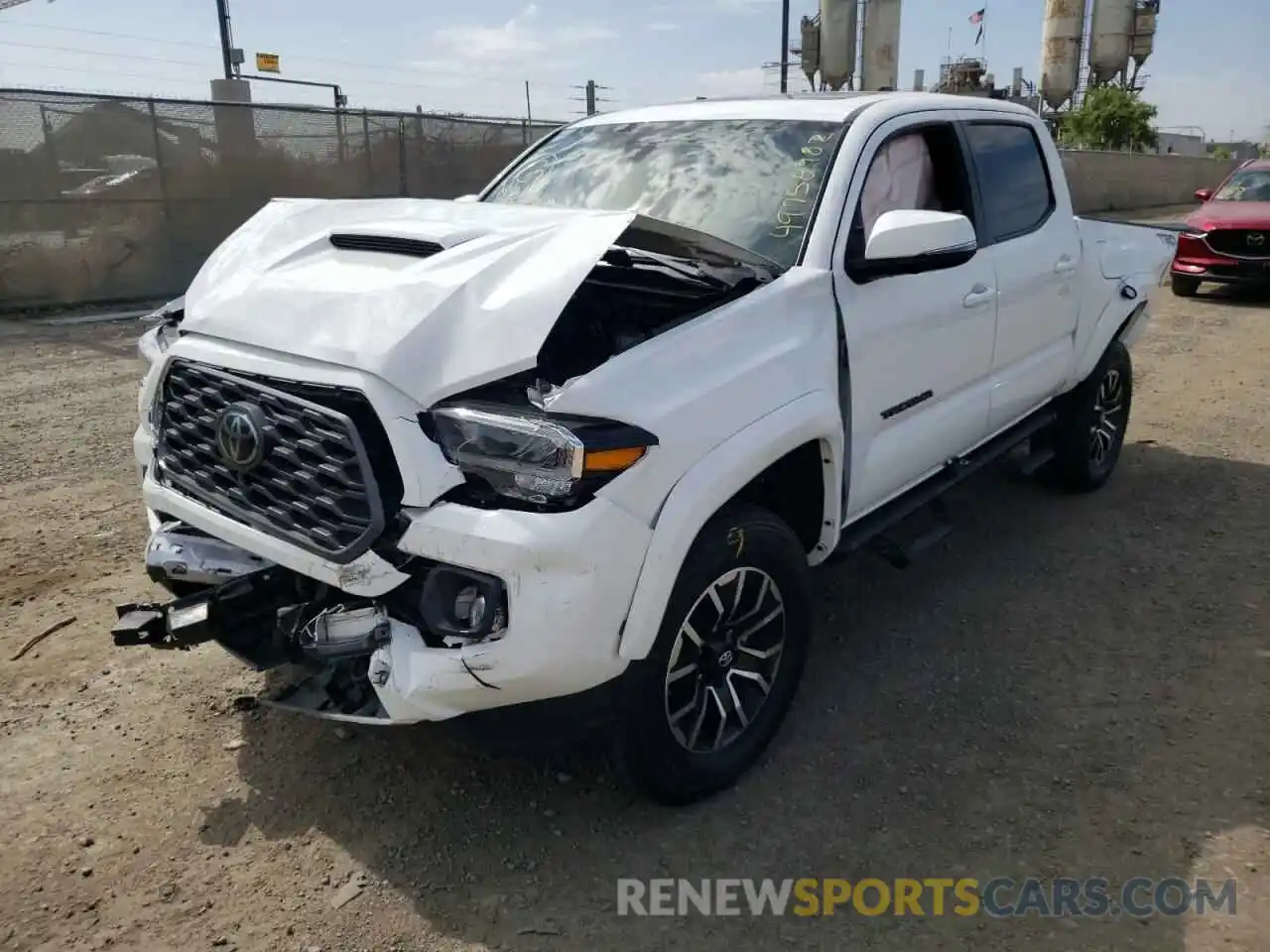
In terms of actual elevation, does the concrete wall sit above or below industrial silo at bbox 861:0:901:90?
below

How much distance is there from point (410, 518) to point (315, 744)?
1211 mm

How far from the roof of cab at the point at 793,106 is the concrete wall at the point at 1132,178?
25698mm

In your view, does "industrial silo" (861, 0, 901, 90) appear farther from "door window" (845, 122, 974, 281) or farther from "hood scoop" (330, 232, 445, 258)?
"hood scoop" (330, 232, 445, 258)

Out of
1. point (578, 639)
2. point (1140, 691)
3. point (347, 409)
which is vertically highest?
point (347, 409)

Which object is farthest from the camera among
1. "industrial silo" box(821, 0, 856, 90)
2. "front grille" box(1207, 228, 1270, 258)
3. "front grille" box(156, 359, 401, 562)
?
"industrial silo" box(821, 0, 856, 90)

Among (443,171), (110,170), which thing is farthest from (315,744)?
(443,171)

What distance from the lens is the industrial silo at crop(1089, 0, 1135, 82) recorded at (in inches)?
1972

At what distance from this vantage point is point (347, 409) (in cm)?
248

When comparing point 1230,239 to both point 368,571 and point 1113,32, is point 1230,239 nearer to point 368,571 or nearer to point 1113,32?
point 368,571

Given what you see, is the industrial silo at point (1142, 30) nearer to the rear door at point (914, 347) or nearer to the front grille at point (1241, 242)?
the front grille at point (1241, 242)

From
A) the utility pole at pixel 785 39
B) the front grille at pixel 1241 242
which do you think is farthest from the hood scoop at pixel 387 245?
the utility pole at pixel 785 39

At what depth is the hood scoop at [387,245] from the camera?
2811mm

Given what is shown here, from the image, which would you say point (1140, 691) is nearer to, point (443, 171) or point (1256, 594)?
point (1256, 594)

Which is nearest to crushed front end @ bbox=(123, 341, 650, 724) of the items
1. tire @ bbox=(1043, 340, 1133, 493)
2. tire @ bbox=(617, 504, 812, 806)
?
tire @ bbox=(617, 504, 812, 806)
